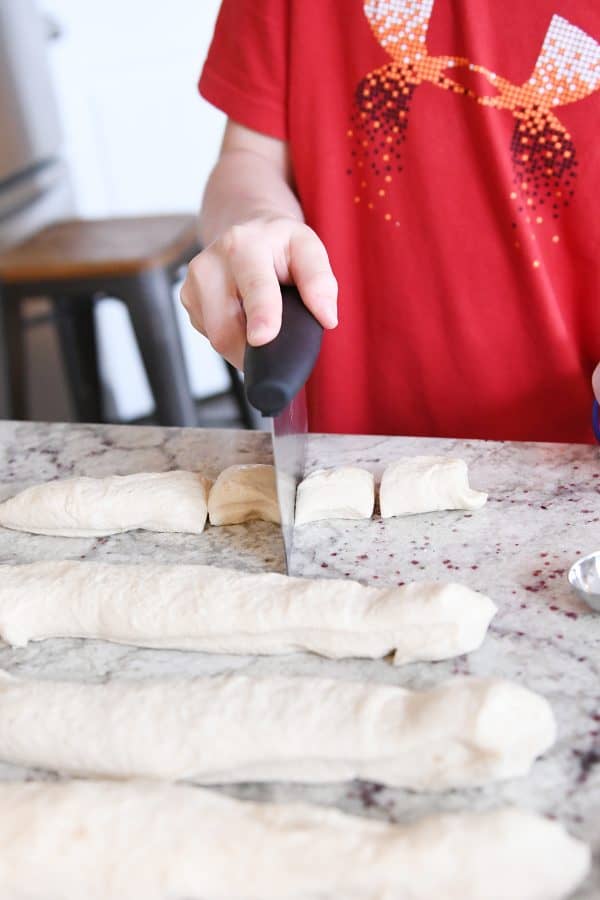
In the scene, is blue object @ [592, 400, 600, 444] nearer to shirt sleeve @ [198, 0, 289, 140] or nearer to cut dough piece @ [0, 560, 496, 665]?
cut dough piece @ [0, 560, 496, 665]

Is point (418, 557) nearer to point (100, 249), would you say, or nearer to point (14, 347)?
point (100, 249)

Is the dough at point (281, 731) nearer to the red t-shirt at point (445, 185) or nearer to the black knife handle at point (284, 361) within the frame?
the black knife handle at point (284, 361)

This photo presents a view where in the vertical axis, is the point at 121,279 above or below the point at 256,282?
below

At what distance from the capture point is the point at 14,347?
2754 mm

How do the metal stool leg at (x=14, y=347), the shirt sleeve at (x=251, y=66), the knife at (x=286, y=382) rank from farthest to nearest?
1. the metal stool leg at (x=14, y=347)
2. the shirt sleeve at (x=251, y=66)
3. the knife at (x=286, y=382)

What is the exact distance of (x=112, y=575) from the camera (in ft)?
3.24

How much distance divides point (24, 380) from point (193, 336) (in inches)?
38.7

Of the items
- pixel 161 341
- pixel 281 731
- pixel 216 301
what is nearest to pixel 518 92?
pixel 216 301

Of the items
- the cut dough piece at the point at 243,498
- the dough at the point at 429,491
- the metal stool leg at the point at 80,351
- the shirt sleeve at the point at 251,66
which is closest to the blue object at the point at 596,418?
the dough at the point at 429,491

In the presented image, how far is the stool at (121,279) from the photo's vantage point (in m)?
2.48

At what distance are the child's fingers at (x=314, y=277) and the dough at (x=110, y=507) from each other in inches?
11.2

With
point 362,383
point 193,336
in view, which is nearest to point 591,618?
point 362,383

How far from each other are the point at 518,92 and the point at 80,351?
209 centimetres

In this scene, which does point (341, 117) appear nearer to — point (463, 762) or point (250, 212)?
point (250, 212)
